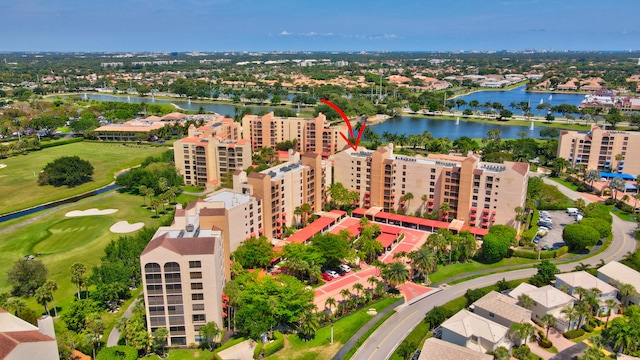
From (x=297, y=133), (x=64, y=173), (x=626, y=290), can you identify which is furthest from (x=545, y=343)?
(x=64, y=173)

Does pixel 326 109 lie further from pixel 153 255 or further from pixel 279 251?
pixel 153 255

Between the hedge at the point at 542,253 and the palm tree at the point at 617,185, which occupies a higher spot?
the palm tree at the point at 617,185

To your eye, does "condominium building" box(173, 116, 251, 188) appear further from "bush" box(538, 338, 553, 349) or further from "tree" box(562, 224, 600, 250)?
"bush" box(538, 338, 553, 349)

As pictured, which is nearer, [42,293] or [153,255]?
[153,255]

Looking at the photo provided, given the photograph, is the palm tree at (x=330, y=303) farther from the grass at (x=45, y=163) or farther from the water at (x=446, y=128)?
the water at (x=446, y=128)

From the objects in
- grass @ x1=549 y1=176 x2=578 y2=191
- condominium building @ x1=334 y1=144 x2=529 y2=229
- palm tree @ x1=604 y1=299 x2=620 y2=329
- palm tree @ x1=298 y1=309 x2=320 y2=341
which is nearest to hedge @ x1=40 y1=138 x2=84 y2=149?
condominium building @ x1=334 y1=144 x2=529 y2=229

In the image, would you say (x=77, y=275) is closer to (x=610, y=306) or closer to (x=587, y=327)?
(x=587, y=327)

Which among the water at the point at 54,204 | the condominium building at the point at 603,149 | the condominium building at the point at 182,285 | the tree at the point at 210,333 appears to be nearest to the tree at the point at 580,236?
the condominium building at the point at 603,149

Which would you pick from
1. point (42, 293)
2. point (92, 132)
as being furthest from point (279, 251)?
point (92, 132)
